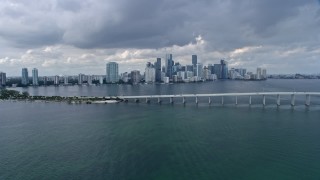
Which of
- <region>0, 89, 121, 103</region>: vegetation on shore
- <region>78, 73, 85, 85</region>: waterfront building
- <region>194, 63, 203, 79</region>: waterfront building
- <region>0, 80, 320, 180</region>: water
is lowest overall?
<region>0, 80, 320, 180</region>: water

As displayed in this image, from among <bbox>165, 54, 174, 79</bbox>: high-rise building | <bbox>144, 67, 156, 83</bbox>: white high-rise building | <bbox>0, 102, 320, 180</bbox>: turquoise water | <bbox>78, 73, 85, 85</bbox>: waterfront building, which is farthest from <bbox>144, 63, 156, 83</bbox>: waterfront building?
<bbox>0, 102, 320, 180</bbox>: turquoise water

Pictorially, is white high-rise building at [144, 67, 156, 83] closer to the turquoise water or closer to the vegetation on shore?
the vegetation on shore

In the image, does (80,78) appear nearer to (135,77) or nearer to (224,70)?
(135,77)

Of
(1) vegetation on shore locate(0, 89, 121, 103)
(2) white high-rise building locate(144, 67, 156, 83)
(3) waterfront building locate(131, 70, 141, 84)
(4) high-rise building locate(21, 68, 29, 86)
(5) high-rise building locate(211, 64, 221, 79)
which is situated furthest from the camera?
(5) high-rise building locate(211, 64, 221, 79)

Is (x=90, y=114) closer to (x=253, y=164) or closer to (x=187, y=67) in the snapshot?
(x=253, y=164)

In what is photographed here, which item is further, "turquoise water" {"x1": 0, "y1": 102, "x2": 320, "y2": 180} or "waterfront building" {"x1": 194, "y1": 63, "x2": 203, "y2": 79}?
"waterfront building" {"x1": 194, "y1": 63, "x2": 203, "y2": 79}

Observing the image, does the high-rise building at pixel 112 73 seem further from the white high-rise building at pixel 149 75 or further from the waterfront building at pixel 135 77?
the white high-rise building at pixel 149 75

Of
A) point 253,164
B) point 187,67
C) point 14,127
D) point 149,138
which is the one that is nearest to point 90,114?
point 14,127

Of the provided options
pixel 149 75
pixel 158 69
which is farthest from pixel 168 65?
pixel 149 75
